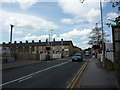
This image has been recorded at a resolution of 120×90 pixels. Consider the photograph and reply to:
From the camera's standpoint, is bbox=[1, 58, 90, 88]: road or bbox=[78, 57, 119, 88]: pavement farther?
bbox=[1, 58, 90, 88]: road

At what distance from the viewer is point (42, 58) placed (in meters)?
36.5

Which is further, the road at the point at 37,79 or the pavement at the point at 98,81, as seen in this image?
the road at the point at 37,79

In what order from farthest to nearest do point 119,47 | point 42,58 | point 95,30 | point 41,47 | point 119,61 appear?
point 41,47, point 95,30, point 42,58, point 119,47, point 119,61

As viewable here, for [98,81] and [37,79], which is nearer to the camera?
[98,81]

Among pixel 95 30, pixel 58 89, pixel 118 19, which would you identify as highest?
pixel 95 30

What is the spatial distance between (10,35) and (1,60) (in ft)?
48.9

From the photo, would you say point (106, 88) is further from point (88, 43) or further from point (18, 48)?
point (18, 48)

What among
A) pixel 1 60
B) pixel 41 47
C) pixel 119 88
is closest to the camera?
pixel 119 88

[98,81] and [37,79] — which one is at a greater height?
[98,81]

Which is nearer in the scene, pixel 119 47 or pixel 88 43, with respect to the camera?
pixel 119 47

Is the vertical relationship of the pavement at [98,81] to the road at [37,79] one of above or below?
above

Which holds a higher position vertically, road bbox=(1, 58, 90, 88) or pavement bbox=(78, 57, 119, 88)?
pavement bbox=(78, 57, 119, 88)

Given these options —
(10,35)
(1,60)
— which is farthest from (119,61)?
(10,35)

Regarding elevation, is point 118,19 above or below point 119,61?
above
